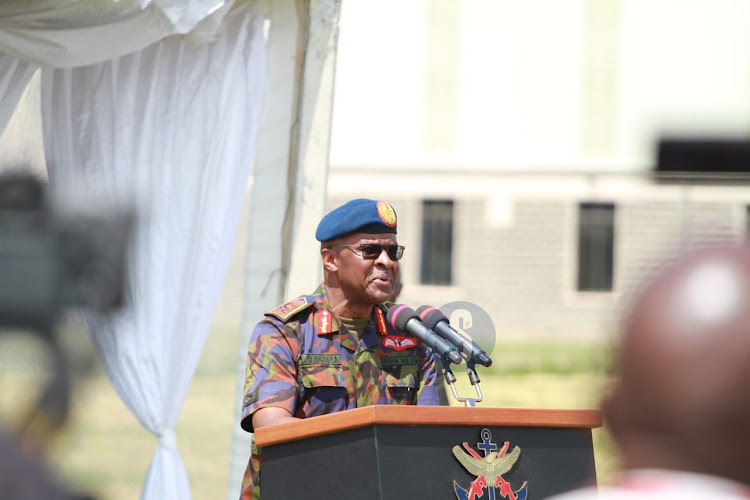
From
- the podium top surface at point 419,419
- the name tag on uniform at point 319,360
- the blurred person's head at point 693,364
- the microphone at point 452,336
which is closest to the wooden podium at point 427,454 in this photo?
the podium top surface at point 419,419

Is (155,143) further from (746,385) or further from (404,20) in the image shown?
(404,20)

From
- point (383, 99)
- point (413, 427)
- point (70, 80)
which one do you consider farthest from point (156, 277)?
point (383, 99)

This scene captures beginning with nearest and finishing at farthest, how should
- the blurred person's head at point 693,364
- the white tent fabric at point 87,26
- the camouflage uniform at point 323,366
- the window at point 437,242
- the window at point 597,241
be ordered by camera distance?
the blurred person's head at point 693,364 < the camouflage uniform at point 323,366 < the white tent fabric at point 87,26 < the window at point 437,242 < the window at point 597,241

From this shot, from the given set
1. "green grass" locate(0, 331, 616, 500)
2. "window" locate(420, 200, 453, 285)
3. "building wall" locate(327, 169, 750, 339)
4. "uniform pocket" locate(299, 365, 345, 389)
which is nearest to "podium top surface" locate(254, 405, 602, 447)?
"uniform pocket" locate(299, 365, 345, 389)

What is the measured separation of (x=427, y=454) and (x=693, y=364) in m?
2.00

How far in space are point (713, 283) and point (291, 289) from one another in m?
3.92

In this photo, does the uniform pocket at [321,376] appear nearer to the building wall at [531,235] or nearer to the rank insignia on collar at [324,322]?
→ the rank insignia on collar at [324,322]

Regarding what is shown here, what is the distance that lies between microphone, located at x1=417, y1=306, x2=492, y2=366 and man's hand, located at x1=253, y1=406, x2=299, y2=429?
464mm

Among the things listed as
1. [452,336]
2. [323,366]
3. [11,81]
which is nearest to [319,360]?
[323,366]

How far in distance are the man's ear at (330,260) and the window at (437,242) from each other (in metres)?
17.9

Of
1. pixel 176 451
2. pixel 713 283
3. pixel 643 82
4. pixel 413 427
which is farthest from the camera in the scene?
pixel 643 82

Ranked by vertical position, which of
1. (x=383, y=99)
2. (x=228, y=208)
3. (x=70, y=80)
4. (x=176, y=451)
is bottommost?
(x=176, y=451)

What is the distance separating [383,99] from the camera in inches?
839

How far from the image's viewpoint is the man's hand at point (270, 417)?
3.21 meters
